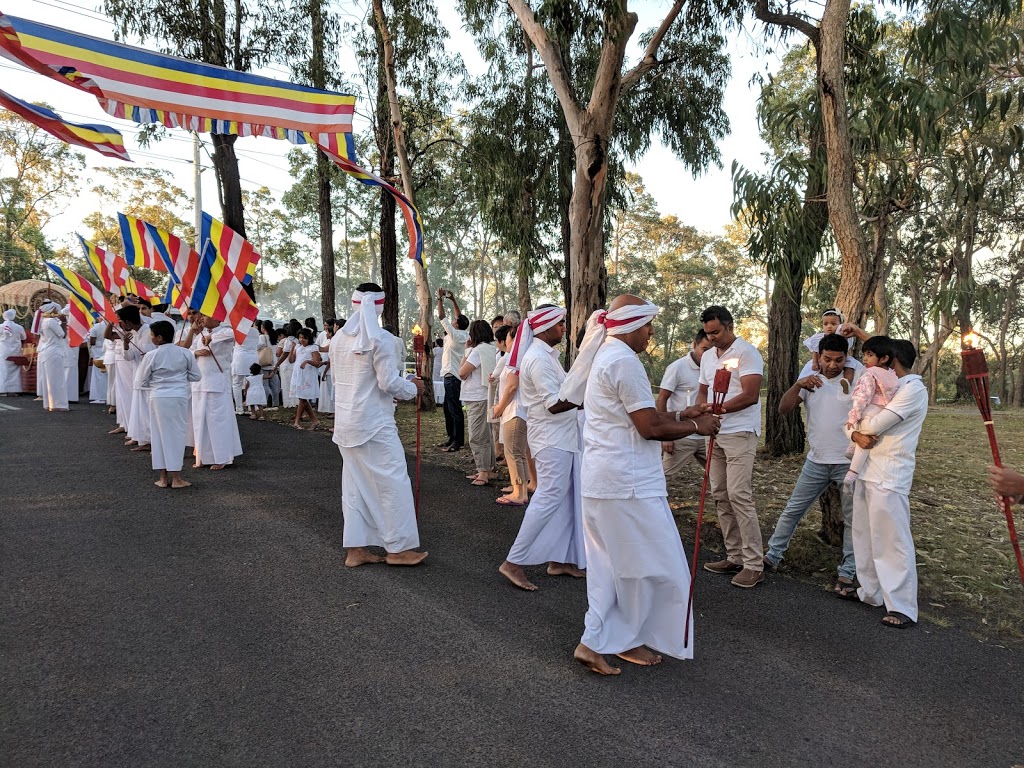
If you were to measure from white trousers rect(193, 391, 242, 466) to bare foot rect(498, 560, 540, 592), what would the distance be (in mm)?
5383

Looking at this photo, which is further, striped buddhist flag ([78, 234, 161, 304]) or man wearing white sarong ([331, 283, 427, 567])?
striped buddhist flag ([78, 234, 161, 304])

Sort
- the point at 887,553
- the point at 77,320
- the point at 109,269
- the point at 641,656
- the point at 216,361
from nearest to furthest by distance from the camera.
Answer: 1. the point at 641,656
2. the point at 887,553
3. the point at 216,361
4. the point at 109,269
5. the point at 77,320

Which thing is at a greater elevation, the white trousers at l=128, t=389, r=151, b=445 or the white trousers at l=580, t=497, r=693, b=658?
the white trousers at l=128, t=389, r=151, b=445

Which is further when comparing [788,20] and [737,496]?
[788,20]

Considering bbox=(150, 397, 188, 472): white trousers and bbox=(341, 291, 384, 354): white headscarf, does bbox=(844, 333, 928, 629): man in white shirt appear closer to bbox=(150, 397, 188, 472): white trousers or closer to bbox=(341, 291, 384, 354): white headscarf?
bbox=(341, 291, 384, 354): white headscarf

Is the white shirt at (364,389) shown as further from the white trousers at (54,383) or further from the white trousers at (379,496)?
the white trousers at (54,383)

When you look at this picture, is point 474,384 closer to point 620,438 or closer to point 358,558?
point 358,558

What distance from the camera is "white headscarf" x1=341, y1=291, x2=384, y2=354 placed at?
5367 millimetres

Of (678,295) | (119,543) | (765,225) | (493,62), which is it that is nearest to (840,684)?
(119,543)

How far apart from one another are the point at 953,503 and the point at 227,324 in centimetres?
956

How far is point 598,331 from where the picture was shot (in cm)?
403

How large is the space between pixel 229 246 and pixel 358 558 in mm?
5907

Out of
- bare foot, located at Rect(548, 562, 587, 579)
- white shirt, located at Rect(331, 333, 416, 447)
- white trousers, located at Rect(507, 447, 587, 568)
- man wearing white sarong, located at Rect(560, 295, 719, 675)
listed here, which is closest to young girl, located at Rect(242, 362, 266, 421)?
white shirt, located at Rect(331, 333, 416, 447)

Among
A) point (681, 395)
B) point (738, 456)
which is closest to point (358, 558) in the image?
point (738, 456)
